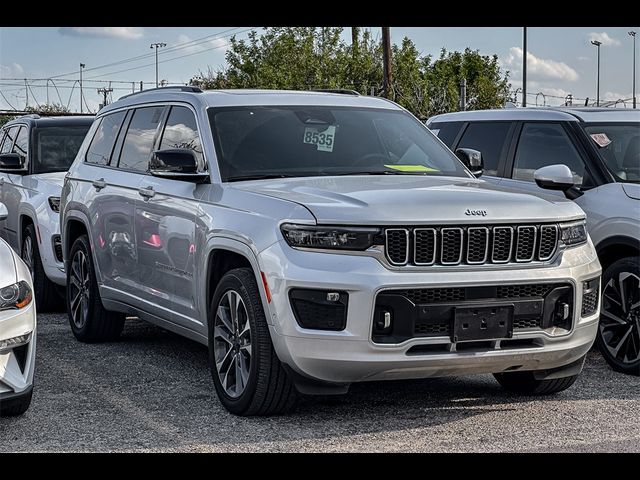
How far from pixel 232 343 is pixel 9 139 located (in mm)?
7445

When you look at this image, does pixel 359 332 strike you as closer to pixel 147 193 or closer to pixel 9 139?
pixel 147 193

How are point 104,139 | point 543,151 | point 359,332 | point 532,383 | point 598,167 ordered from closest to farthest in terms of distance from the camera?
point 359,332
point 532,383
point 598,167
point 543,151
point 104,139

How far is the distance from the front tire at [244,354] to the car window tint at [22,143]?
20.0ft

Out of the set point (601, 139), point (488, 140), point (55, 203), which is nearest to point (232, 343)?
point (601, 139)

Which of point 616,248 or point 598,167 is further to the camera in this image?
point 598,167

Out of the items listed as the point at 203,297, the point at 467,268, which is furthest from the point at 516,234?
the point at 203,297

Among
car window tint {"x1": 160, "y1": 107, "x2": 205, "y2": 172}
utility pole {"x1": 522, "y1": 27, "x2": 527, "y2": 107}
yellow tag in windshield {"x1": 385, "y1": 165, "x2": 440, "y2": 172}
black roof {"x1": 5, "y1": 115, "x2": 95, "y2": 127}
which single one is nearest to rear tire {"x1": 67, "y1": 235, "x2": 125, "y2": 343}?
car window tint {"x1": 160, "y1": 107, "x2": 205, "y2": 172}

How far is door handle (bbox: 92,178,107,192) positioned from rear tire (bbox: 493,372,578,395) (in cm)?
346

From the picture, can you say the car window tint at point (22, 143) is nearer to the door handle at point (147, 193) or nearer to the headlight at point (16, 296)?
the door handle at point (147, 193)

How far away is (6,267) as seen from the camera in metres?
6.36

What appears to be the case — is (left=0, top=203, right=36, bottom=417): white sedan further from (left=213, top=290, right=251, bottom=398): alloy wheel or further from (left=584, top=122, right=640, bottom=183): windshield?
(left=584, top=122, right=640, bottom=183): windshield

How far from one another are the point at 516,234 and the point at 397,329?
896 mm

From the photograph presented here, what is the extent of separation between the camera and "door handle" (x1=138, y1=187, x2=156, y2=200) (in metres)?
7.79

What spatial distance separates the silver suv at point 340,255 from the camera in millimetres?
5934
